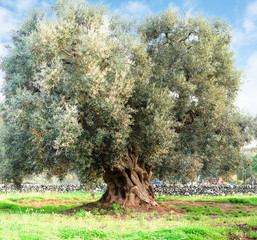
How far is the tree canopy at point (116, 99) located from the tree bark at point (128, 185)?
75mm

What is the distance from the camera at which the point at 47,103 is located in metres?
15.2

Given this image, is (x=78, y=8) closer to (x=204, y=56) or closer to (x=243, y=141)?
(x=204, y=56)

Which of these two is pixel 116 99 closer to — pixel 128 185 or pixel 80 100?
pixel 80 100

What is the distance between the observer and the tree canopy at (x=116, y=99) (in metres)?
14.3

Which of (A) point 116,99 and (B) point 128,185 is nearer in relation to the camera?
(A) point 116,99

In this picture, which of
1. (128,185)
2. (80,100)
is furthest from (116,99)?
(128,185)

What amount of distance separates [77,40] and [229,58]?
12496mm

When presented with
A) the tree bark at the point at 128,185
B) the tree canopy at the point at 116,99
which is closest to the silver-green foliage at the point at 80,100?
the tree canopy at the point at 116,99

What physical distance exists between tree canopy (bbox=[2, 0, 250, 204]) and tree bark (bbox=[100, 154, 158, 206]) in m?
0.07

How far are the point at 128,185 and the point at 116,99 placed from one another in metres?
7.35

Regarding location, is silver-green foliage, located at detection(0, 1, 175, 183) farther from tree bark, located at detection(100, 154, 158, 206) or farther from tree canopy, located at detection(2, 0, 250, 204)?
tree bark, located at detection(100, 154, 158, 206)

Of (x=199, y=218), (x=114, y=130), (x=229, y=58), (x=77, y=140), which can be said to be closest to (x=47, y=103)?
(x=77, y=140)

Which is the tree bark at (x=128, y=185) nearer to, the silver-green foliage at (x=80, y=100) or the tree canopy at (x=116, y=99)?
the tree canopy at (x=116, y=99)

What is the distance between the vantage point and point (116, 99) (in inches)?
547
